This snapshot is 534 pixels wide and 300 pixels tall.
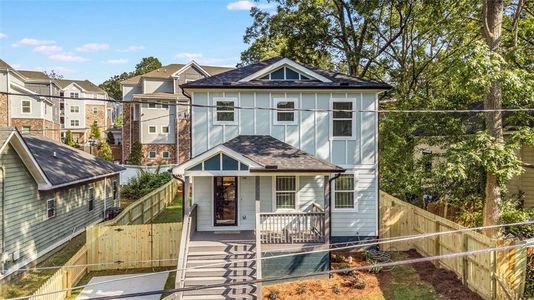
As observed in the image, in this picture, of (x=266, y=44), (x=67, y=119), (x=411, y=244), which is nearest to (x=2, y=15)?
(x=411, y=244)

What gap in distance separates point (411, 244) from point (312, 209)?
15.4 ft

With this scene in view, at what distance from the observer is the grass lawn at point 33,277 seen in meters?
11.7

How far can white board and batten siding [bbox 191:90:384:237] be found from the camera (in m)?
14.6

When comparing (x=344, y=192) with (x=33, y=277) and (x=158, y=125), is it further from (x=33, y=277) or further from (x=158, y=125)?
(x=158, y=125)

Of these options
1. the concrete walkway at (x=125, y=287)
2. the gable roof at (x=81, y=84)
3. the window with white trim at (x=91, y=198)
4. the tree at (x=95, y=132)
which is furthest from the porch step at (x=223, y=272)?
the gable roof at (x=81, y=84)

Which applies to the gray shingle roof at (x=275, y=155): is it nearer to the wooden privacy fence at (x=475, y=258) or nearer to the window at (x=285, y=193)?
the window at (x=285, y=193)

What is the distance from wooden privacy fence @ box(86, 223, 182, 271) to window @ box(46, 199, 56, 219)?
306 cm

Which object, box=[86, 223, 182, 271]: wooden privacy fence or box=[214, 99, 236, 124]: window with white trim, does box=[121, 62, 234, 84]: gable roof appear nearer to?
box=[214, 99, 236, 124]: window with white trim

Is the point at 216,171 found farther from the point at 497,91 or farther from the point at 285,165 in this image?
the point at 497,91

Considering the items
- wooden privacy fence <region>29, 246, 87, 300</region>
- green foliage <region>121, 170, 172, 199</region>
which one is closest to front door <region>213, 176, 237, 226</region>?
wooden privacy fence <region>29, 246, 87, 300</region>

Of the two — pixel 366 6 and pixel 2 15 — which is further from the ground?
pixel 366 6

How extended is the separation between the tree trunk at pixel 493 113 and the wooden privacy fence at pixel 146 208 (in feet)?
42.8

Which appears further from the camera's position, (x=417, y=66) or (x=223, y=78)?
(x=417, y=66)

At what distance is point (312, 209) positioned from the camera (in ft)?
47.1
